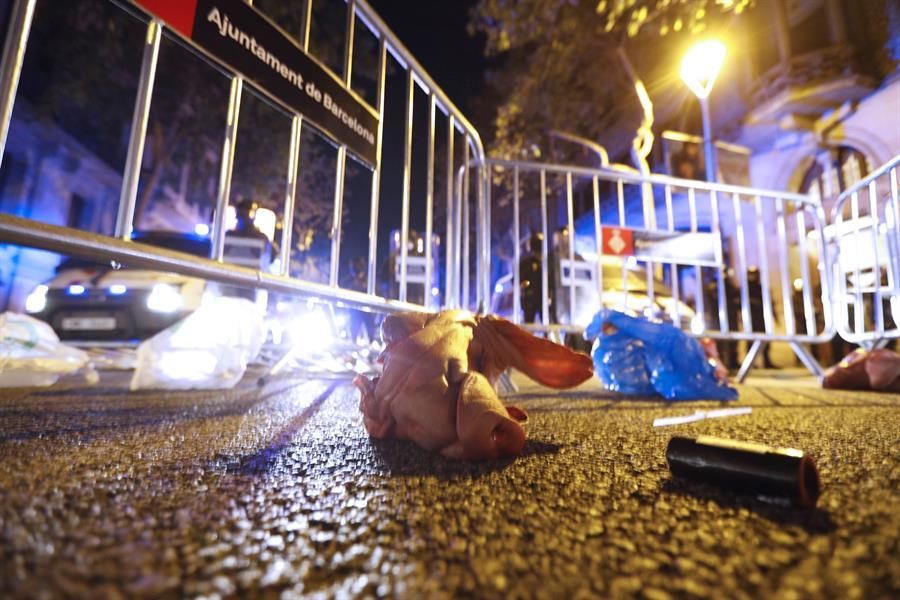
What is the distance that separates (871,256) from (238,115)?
4551mm

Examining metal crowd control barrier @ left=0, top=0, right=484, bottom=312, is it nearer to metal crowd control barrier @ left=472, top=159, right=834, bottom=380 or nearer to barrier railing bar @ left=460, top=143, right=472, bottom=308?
barrier railing bar @ left=460, top=143, right=472, bottom=308

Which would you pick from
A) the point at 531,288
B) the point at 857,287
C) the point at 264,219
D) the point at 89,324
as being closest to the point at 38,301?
the point at 89,324

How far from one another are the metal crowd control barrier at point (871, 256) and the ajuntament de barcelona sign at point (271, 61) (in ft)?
11.2

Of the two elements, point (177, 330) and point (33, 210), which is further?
point (33, 210)

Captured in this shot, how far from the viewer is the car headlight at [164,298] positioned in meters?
4.58

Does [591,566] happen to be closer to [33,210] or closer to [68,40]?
[68,40]

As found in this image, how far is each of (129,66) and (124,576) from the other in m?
12.1

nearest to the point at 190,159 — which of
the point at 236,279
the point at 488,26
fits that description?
the point at 488,26

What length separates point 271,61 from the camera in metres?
1.66

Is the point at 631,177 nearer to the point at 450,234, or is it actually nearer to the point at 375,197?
the point at 450,234

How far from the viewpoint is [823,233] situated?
3758 millimetres

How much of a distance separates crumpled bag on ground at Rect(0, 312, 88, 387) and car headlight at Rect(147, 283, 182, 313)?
1986mm

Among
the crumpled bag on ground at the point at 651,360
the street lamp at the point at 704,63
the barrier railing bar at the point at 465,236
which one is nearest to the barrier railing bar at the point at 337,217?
the barrier railing bar at the point at 465,236

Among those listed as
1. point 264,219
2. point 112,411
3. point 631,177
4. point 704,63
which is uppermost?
point 704,63
